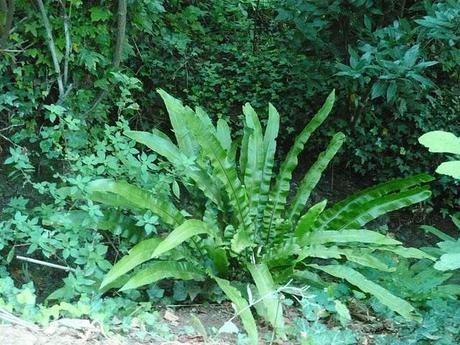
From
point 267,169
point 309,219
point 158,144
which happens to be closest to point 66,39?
point 158,144

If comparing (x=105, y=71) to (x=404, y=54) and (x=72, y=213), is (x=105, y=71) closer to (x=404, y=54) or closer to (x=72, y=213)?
(x=72, y=213)

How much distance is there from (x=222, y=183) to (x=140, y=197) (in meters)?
0.66

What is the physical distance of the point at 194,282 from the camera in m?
3.72

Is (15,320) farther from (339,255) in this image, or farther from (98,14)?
(98,14)

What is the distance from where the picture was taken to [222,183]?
4.02 meters

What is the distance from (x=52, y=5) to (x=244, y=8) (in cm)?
355

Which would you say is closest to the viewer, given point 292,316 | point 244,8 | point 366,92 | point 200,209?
point 292,316

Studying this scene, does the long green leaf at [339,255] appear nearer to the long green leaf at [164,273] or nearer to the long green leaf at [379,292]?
the long green leaf at [379,292]

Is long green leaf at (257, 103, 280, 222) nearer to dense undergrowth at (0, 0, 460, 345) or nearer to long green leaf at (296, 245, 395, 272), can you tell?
dense undergrowth at (0, 0, 460, 345)

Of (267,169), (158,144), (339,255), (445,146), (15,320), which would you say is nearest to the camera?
(445,146)

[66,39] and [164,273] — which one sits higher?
[66,39]

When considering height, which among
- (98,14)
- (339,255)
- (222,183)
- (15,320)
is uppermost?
(98,14)

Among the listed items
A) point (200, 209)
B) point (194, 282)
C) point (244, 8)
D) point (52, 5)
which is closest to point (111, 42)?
point (52, 5)

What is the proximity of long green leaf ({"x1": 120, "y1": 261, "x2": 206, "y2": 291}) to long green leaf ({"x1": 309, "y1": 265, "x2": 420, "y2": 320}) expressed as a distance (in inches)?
32.1
